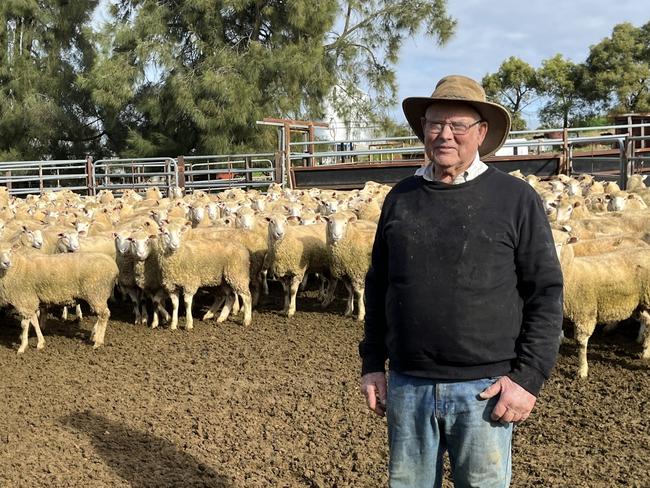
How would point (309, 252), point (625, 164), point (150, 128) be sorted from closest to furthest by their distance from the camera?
point (309, 252), point (625, 164), point (150, 128)

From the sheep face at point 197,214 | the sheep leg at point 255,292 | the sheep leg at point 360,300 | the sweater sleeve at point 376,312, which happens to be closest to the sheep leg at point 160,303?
the sheep leg at point 255,292

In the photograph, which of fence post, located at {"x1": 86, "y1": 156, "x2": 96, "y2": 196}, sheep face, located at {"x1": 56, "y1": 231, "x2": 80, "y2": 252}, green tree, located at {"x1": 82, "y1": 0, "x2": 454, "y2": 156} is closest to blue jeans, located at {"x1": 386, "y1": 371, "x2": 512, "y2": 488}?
sheep face, located at {"x1": 56, "y1": 231, "x2": 80, "y2": 252}

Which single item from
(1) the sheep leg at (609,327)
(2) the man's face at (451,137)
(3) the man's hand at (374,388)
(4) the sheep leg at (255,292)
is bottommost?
(1) the sheep leg at (609,327)

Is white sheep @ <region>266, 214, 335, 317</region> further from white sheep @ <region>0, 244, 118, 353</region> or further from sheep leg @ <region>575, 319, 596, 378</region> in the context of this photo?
sheep leg @ <region>575, 319, 596, 378</region>

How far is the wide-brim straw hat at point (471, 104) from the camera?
2523 mm

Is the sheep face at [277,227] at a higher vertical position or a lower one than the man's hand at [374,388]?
higher

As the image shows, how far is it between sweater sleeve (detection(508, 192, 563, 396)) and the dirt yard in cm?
204

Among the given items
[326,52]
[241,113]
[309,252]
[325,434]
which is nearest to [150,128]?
[241,113]

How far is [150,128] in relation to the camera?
27547mm

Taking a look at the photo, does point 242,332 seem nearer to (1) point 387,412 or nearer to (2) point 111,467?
(2) point 111,467

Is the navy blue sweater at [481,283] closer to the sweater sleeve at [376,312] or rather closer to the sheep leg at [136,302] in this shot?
the sweater sleeve at [376,312]

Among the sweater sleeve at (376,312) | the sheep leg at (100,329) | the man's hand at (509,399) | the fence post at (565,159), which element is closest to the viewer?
the man's hand at (509,399)

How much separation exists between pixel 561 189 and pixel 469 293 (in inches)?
404

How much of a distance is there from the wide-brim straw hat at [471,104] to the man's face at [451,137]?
3 cm
